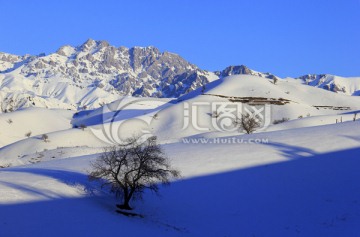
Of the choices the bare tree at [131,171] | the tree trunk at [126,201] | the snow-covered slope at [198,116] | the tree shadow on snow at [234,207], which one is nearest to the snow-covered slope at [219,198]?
the tree shadow on snow at [234,207]

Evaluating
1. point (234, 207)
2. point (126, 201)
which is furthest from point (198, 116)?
point (126, 201)

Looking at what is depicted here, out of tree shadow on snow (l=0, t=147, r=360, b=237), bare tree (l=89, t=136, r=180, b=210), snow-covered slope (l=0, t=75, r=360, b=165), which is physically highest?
snow-covered slope (l=0, t=75, r=360, b=165)

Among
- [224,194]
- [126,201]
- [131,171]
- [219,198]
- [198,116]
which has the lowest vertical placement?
[219,198]

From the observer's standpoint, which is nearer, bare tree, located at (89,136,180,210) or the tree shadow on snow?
the tree shadow on snow

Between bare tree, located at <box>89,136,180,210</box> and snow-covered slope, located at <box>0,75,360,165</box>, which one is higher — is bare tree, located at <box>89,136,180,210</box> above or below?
below

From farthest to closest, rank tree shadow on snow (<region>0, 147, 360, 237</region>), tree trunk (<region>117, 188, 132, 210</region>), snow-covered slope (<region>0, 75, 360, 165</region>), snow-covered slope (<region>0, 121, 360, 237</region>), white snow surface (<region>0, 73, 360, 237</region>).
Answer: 1. snow-covered slope (<region>0, 75, 360, 165</region>)
2. tree trunk (<region>117, 188, 132, 210</region>)
3. white snow surface (<region>0, 73, 360, 237</region>)
4. snow-covered slope (<region>0, 121, 360, 237</region>)
5. tree shadow on snow (<region>0, 147, 360, 237</region>)

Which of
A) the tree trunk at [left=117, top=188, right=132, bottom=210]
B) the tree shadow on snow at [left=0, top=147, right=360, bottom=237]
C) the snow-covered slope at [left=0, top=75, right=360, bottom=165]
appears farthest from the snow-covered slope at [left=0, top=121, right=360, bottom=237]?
the snow-covered slope at [left=0, top=75, right=360, bottom=165]

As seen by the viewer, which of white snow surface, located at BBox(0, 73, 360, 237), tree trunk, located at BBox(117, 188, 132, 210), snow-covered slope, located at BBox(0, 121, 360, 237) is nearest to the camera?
snow-covered slope, located at BBox(0, 121, 360, 237)

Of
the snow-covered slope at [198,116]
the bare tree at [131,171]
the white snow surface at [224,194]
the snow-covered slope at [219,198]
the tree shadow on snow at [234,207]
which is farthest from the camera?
the snow-covered slope at [198,116]

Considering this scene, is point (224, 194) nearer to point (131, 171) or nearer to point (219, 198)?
point (219, 198)

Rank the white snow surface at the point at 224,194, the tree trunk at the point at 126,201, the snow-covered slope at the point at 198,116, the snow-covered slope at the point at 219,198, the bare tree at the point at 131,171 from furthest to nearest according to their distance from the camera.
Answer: the snow-covered slope at the point at 198,116
the tree trunk at the point at 126,201
the bare tree at the point at 131,171
the white snow surface at the point at 224,194
the snow-covered slope at the point at 219,198

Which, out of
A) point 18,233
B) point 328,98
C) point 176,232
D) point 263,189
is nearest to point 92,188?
point 176,232

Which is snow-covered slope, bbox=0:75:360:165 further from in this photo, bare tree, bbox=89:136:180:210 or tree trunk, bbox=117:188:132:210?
tree trunk, bbox=117:188:132:210

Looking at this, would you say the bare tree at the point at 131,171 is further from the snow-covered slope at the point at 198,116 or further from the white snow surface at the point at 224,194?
the snow-covered slope at the point at 198,116
